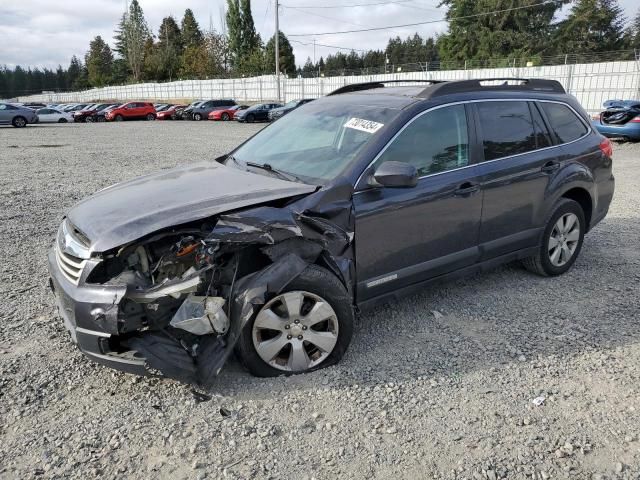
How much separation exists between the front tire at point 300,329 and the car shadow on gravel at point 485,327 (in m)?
0.11

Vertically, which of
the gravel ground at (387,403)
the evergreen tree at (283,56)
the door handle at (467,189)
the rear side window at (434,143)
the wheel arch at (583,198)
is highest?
the evergreen tree at (283,56)

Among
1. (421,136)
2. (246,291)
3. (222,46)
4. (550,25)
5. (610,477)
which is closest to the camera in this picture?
(610,477)

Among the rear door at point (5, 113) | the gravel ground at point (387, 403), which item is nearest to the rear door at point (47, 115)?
the rear door at point (5, 113)

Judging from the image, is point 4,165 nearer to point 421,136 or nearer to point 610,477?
point 421,136

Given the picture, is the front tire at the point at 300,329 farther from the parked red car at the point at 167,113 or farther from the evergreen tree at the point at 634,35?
the evergreen tree at the point at 634,35

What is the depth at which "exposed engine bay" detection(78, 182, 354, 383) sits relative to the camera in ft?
9.44

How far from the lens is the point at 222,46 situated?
7112 centimetres

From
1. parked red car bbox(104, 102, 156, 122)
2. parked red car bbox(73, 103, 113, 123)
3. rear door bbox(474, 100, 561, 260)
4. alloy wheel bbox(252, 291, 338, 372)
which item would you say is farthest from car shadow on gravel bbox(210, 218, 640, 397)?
parked red car bbox(73, 103, 113, 123)

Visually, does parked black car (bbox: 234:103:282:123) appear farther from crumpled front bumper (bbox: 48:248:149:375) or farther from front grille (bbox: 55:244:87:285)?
crumpled front bumper (bbox: 48:248:149:375)

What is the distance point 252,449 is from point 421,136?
2.44 m

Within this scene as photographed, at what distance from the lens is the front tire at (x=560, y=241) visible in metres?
4.75

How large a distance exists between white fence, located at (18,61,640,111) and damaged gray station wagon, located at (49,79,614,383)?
16.5 meters

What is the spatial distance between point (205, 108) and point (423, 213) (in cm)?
3461

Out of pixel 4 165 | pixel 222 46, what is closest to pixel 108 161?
pixel 4 165
